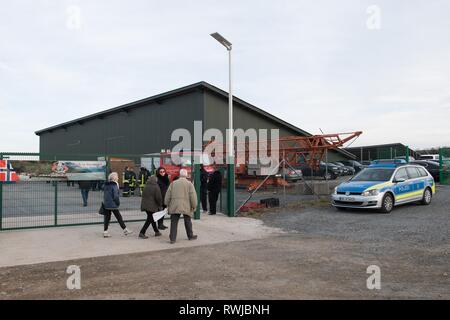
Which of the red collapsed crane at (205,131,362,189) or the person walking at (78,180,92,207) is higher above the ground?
the red collapsed crane at (205,131,362,189)

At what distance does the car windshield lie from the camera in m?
13.8

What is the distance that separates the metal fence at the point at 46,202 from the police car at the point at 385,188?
268 inches

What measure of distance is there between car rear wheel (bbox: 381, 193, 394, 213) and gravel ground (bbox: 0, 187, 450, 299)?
282cm

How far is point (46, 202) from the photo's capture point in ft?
34.4

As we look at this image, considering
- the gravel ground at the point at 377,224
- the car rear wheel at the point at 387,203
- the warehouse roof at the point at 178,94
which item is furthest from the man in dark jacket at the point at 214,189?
the warehouse roof at the point at 178,94

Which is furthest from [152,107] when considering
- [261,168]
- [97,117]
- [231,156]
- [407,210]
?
[407,210]

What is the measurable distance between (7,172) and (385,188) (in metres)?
11.1

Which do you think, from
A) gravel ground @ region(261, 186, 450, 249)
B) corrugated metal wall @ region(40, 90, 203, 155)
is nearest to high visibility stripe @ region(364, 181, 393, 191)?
gravel ground @ region(261, 186, 450, 249)

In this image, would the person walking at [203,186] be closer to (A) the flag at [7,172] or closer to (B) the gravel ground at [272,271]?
(B) the gravel ground at [272,271]

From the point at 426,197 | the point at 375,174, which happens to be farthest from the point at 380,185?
the point at 426,197

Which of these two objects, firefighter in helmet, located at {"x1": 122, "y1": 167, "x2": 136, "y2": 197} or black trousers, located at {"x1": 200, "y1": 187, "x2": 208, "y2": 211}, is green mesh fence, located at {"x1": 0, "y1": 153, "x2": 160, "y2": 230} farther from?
black trousers, located at {"x1": 200, "y1": 187, "x2": 208, "y2": 211}

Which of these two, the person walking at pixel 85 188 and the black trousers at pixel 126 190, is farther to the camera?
the black trousers at pixel 126 190

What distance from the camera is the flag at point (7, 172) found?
9891mm

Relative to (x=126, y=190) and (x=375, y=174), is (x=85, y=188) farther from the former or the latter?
(x=375, y=174)
